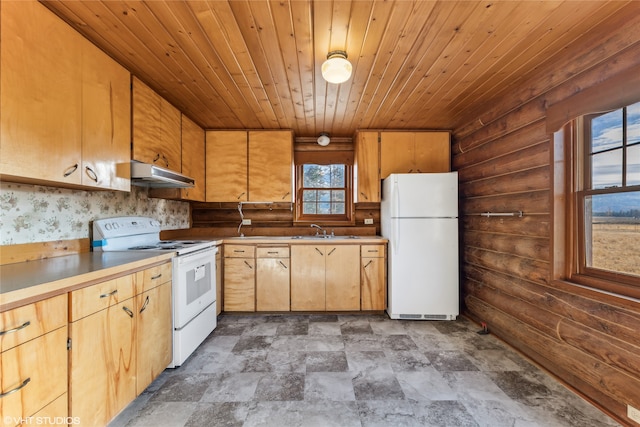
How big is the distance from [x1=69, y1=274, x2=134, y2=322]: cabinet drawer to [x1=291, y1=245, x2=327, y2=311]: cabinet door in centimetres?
181

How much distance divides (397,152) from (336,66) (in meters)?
1.89

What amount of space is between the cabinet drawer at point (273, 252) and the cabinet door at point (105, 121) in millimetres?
1545

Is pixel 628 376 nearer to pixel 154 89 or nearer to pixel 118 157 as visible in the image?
pixel 118 157

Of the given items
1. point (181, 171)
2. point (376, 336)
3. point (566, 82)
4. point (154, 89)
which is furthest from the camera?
point (181, 171)

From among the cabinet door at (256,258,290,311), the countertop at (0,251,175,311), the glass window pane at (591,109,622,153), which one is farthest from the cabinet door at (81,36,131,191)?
the glass window pane at (591,109,622,153)

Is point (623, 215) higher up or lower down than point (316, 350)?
higher up

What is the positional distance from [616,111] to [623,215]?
25.9 inches

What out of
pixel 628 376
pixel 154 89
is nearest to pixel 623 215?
pixel 628 376

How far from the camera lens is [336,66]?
1.73 metres

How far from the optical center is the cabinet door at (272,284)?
10.3ft

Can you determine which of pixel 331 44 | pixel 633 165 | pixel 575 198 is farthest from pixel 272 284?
pixel 633 165

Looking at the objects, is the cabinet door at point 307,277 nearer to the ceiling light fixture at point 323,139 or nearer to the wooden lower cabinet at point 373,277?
the wooden lower cabinet at point 373,277

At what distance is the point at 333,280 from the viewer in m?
3.14

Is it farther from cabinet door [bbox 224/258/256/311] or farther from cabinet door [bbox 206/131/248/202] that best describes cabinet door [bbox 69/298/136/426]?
cabinet door [bbox 206/131/248/202]
